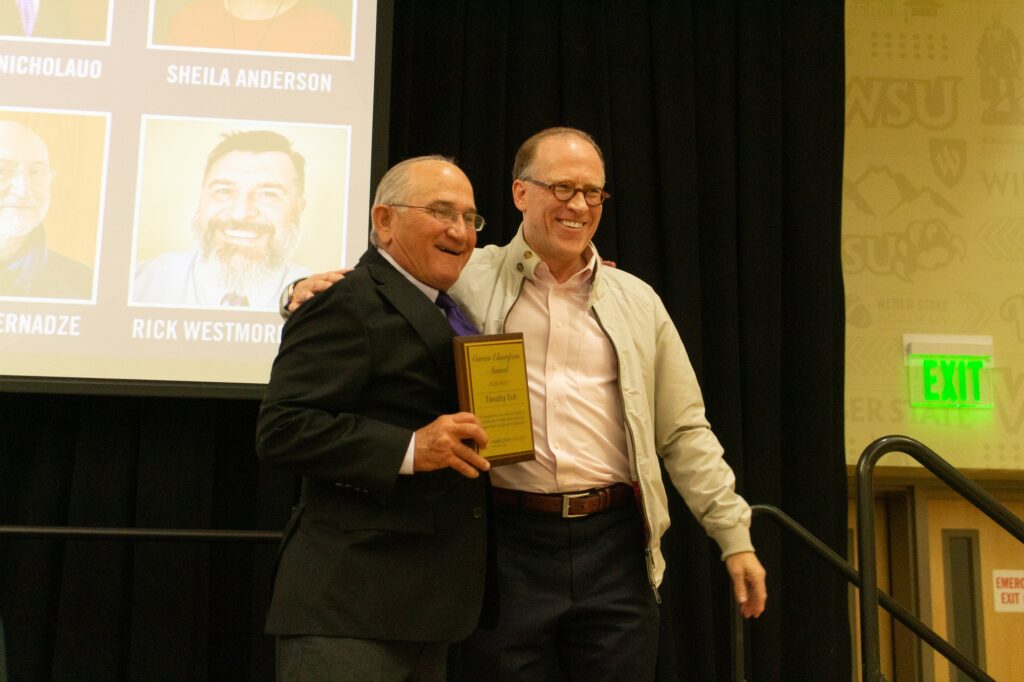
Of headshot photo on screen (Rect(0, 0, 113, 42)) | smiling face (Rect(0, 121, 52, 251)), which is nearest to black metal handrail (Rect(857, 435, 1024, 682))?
smiling face (Rect(0, 121, 52, 251))

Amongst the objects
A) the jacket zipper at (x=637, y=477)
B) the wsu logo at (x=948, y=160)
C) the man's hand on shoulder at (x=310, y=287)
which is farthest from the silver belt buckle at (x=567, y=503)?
the wsu logo at (x=948, y=160)

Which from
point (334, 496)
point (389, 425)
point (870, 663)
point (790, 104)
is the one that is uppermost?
point (790, 104)

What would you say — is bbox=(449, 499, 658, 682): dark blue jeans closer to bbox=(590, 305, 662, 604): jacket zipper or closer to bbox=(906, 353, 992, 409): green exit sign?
bbox=(590, 305, 662, 604): jacket zipper

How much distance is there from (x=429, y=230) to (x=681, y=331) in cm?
206

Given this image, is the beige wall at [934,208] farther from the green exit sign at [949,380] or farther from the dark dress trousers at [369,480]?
the dark dress trousers at [369,480]

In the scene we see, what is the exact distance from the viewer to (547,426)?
2.05m

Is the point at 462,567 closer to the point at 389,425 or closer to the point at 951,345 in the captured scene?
the point at 389,425

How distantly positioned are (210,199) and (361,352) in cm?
185

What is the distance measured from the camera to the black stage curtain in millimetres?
3400

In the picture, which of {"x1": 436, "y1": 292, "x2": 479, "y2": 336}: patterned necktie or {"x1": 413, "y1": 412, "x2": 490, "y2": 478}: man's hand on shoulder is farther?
{"x1": 436, "y1": 292, "x2": 479, "y2": 336}: patterned necktie

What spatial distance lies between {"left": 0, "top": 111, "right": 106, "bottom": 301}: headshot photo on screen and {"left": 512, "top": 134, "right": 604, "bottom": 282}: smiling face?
1.71 meters

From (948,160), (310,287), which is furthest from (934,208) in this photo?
(310,287)

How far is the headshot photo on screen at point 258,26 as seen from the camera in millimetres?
3428

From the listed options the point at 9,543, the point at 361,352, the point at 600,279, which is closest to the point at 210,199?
the point at 9,543
